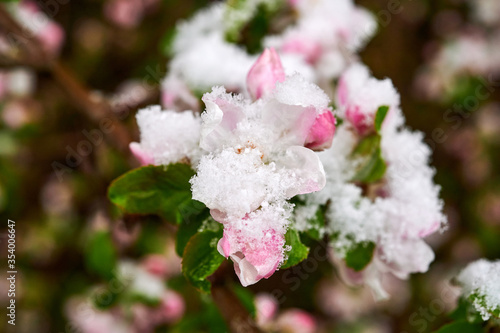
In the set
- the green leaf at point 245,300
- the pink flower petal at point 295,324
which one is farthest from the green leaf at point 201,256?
the pink flower petal at point 295,324

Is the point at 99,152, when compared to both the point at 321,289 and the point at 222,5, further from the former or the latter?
the point at 321,289

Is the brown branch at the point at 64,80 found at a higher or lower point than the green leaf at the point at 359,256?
lower

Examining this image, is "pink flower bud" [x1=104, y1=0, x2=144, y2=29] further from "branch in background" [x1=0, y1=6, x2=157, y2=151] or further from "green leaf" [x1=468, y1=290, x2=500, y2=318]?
"green leaf" [x1=468, y1=290, x2=500, y2=318]

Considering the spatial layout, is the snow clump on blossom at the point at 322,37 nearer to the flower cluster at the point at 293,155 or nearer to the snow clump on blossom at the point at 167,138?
the flower cluster at the point at 293,155

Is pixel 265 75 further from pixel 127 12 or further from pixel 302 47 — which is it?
pixel 127 12

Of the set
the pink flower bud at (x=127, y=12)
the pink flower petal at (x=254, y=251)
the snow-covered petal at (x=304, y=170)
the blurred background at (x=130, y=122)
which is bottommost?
the blurred background at (x=130, y=122)

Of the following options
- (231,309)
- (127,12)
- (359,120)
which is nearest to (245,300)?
(231,309)
